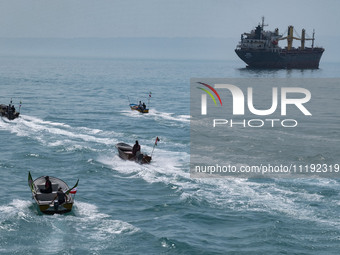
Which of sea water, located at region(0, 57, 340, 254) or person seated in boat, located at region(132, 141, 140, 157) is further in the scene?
person seated in boat, located at region(132, 141, 140, 157)

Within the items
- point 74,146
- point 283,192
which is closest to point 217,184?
point 283,192

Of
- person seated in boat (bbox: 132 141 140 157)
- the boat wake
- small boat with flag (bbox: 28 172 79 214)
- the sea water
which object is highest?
person seated in boat (bbox: 132 141 140 157)

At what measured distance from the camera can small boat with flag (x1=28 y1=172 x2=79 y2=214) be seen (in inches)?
1262

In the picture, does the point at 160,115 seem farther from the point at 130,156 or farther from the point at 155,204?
the point at 155,204

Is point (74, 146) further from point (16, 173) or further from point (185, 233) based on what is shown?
point (185, 233)

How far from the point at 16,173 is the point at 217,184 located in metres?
17.0

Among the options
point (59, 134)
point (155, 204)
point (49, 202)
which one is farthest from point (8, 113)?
point (155, 204)

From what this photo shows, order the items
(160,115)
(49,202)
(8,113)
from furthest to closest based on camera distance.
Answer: (160,115) < (8,113) < (49,202)

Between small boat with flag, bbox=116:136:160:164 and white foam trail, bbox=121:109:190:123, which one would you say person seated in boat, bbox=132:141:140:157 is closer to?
small boat with flag, bbox=116:136:160:164

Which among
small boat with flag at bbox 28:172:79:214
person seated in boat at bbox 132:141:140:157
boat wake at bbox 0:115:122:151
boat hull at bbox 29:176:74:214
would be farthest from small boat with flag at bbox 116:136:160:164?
boat hull at bbox 29:176:74:214

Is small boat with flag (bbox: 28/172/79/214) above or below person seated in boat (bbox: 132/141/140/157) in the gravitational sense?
below

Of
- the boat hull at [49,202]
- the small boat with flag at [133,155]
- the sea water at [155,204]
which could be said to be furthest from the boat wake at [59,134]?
the boat hull at [49,202]

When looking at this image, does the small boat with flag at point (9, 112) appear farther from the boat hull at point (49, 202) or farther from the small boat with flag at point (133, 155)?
the boat hull at point (49, 202)

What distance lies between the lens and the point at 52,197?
3434 centimetres
